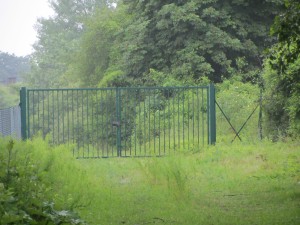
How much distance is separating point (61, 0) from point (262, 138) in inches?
2320

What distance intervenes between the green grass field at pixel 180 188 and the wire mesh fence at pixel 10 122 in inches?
89.4

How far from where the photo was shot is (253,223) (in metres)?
7.91

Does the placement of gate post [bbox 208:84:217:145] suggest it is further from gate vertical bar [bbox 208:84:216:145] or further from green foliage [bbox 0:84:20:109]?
green foliage [bbox 0:84:20:109]

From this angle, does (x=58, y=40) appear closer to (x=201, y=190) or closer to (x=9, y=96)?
(x=9, y=96)

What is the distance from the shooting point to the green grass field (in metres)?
8.36

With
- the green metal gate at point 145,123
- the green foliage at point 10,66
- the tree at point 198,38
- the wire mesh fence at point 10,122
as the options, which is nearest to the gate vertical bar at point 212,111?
the green metal gate at point 145,123

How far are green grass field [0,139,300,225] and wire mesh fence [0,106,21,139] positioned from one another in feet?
7.45

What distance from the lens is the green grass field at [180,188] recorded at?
8359mm

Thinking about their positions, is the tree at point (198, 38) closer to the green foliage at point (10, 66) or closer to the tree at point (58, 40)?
the tree at point (58, 40)

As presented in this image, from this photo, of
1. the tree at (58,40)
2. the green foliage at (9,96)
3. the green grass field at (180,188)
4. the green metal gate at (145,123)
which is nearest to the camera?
the green grass field at (180,188)

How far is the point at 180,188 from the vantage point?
9.62 meters

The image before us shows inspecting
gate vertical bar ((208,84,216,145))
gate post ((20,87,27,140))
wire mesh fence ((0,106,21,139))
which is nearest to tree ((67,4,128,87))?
wire mesh fence ((0,106,21,139))

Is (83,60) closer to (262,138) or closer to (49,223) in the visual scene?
(262,138)

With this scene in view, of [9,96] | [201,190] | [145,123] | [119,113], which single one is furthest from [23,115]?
[9,96]
